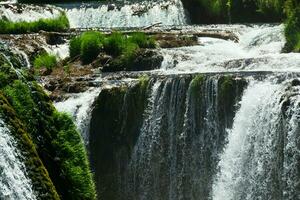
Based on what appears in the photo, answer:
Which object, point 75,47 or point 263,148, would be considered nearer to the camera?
point 263,148

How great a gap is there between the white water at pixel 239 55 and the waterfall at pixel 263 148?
76.0 inches

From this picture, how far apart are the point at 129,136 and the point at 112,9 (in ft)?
54.1

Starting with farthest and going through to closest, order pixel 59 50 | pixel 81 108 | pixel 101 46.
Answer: pixel 59 50 < pixel 101 46 < pixel 81 108

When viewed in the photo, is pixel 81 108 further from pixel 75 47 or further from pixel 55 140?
pixel 55 140

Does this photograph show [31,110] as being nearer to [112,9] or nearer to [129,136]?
[129,136]

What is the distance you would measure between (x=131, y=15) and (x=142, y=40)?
10.3 m

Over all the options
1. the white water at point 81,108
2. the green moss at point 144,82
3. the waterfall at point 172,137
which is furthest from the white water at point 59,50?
the waterfall at point 172,137

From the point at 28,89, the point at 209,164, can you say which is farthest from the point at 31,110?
the point at 209,164

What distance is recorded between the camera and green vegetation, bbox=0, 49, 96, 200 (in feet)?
21.0

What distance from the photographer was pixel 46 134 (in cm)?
682

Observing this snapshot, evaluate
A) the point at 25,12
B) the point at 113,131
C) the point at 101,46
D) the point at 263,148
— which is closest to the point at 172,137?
the point at 113,131

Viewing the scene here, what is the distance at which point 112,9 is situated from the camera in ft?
101

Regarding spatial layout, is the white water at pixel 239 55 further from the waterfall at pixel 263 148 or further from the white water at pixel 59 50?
the white water at pixel 59 50

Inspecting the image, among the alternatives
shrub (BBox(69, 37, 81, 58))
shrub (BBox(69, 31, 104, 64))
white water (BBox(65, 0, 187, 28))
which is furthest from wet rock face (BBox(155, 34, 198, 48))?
white water (BBox(65, 0, 187, 28))
